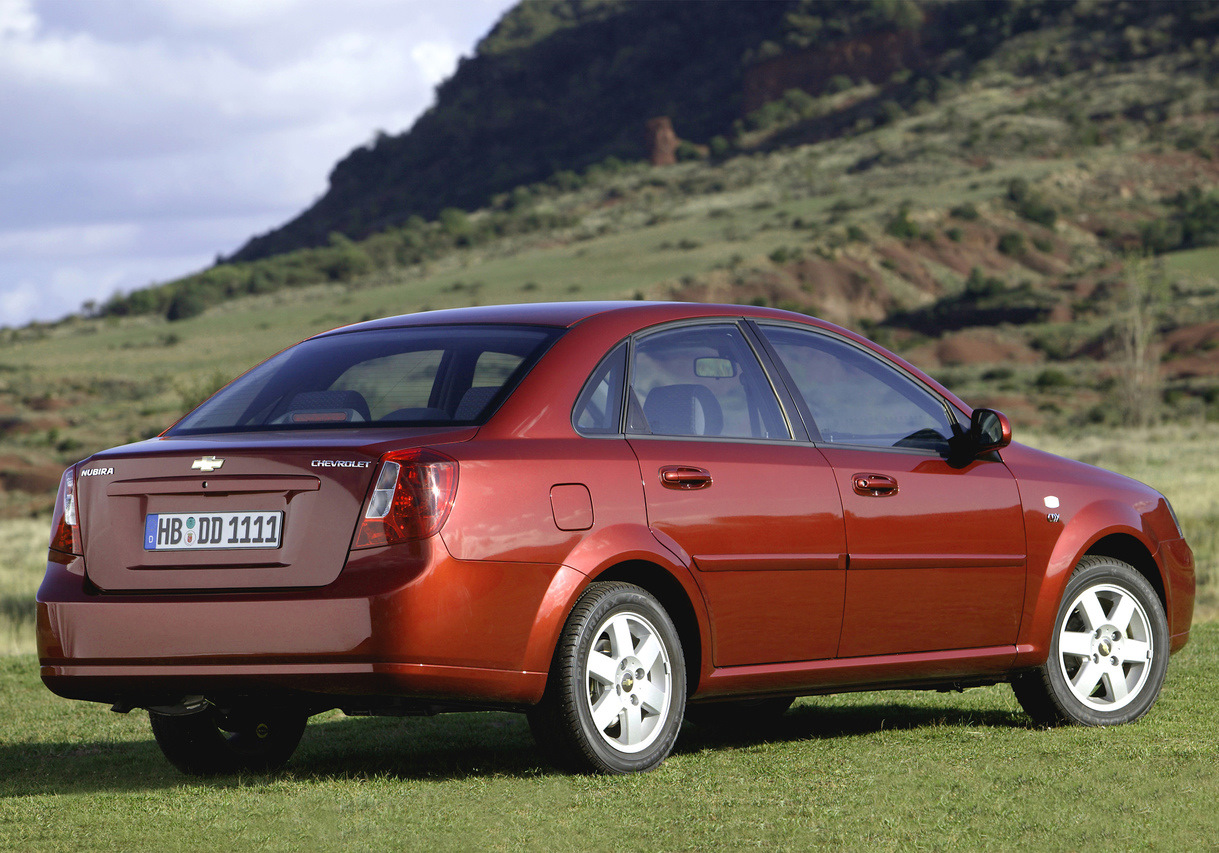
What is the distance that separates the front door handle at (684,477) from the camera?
550 cm

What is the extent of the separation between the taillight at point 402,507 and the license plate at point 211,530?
30cm

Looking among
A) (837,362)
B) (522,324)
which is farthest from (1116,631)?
(522,324)

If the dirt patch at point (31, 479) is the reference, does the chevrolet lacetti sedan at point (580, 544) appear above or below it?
above

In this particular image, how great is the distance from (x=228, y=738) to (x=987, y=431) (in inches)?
131

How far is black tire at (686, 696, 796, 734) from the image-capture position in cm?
716

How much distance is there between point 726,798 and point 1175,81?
334 ft

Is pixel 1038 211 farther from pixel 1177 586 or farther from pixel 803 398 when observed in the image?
pixel 803 398

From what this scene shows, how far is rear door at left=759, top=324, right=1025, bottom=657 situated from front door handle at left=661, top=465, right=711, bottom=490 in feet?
2.25

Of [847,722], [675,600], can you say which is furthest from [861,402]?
[675,600]

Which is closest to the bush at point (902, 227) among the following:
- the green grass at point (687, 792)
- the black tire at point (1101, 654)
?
the green grass at point (687, 792)

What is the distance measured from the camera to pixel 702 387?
235 inches

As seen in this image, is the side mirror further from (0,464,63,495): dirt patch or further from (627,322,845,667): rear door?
(0,464,63,495): dirt patch

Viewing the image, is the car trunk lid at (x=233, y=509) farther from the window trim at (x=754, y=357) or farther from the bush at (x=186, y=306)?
the bush at (x=186, y=306)

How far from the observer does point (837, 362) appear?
22.4 feet
